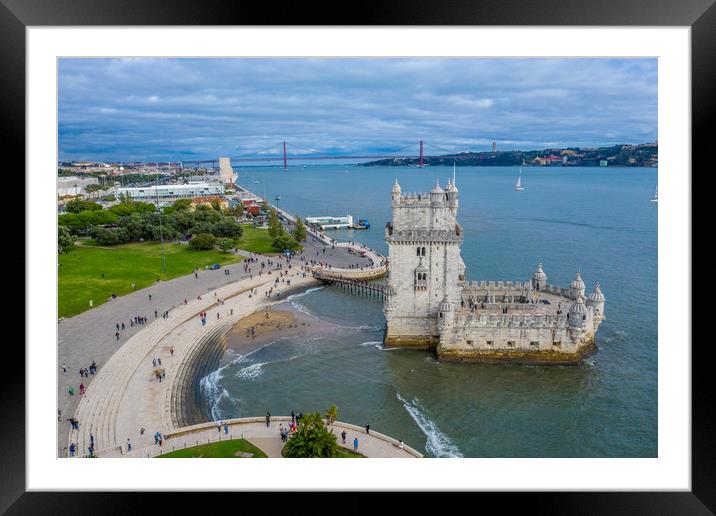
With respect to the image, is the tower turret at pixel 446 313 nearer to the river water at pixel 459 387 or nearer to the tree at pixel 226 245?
the river water at pixel 459 387

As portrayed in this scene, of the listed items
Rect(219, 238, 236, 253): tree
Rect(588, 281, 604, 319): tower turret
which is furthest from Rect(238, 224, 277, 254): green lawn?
Rect(588, 281, 604, 319): tower turret

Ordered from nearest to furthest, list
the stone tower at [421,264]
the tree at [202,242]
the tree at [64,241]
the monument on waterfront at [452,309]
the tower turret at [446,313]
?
the monument on waterfront at [452,309] → the tower turret at [446,313] → the stone tower at [421,264] → the tree at [64,241] → the tree at [202,242]

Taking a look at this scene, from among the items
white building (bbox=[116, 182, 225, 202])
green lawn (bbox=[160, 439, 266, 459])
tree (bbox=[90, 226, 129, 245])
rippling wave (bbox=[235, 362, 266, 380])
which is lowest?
green lawn (bbox=[160, 439, 266, 459])

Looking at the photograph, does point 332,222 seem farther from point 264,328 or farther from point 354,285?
point 264,328

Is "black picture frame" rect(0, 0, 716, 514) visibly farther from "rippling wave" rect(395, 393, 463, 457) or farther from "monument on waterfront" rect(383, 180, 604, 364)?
"monument on waterfront" rect(383, 180, 604, 364)

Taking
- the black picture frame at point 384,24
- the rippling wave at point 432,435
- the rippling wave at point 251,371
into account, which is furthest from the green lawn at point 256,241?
the black picture frame at point 384,24

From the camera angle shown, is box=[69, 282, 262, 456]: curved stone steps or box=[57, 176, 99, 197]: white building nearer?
box=[69, 282, 262, 456]: curved stone steps

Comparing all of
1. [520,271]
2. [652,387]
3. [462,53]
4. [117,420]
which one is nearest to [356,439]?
[117,420]
